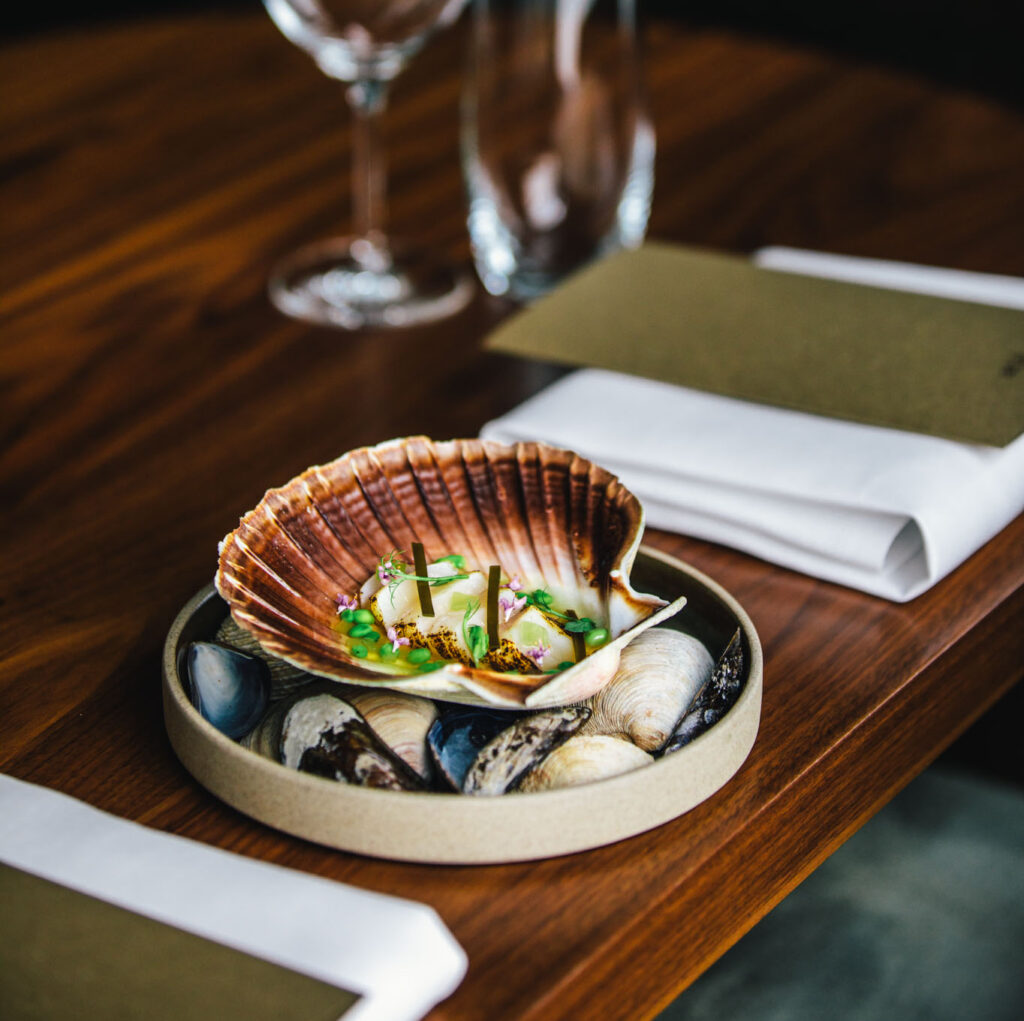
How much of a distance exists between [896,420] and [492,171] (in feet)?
1.27

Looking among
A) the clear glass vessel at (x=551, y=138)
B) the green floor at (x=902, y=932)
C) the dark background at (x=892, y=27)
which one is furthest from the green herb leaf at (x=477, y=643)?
the dark background at (x=892, y=27)

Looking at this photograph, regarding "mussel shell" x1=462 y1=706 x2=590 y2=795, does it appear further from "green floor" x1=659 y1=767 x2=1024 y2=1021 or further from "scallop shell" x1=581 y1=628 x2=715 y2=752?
"green floor" x1=659 y1=767 x2=1024 y2=1021

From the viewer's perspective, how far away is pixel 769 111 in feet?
4.41

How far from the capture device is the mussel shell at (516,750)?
48cm

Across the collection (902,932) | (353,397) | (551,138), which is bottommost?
(902,932)

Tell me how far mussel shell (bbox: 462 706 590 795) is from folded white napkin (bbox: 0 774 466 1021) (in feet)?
0.18

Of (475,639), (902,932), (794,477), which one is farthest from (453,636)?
(902,932)

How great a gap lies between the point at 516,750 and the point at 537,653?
0.14ft

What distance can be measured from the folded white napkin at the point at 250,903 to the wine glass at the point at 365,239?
535 millimetres

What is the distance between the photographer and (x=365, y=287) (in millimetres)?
1008

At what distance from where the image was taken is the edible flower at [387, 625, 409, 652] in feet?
1.71

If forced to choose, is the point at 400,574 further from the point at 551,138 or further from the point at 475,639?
the point at 551,138

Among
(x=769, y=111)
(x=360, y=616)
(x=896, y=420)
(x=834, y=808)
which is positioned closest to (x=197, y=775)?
(x=360, y=616)

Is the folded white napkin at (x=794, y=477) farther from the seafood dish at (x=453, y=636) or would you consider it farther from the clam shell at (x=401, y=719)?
the clam shell at (x=401, y=719)
